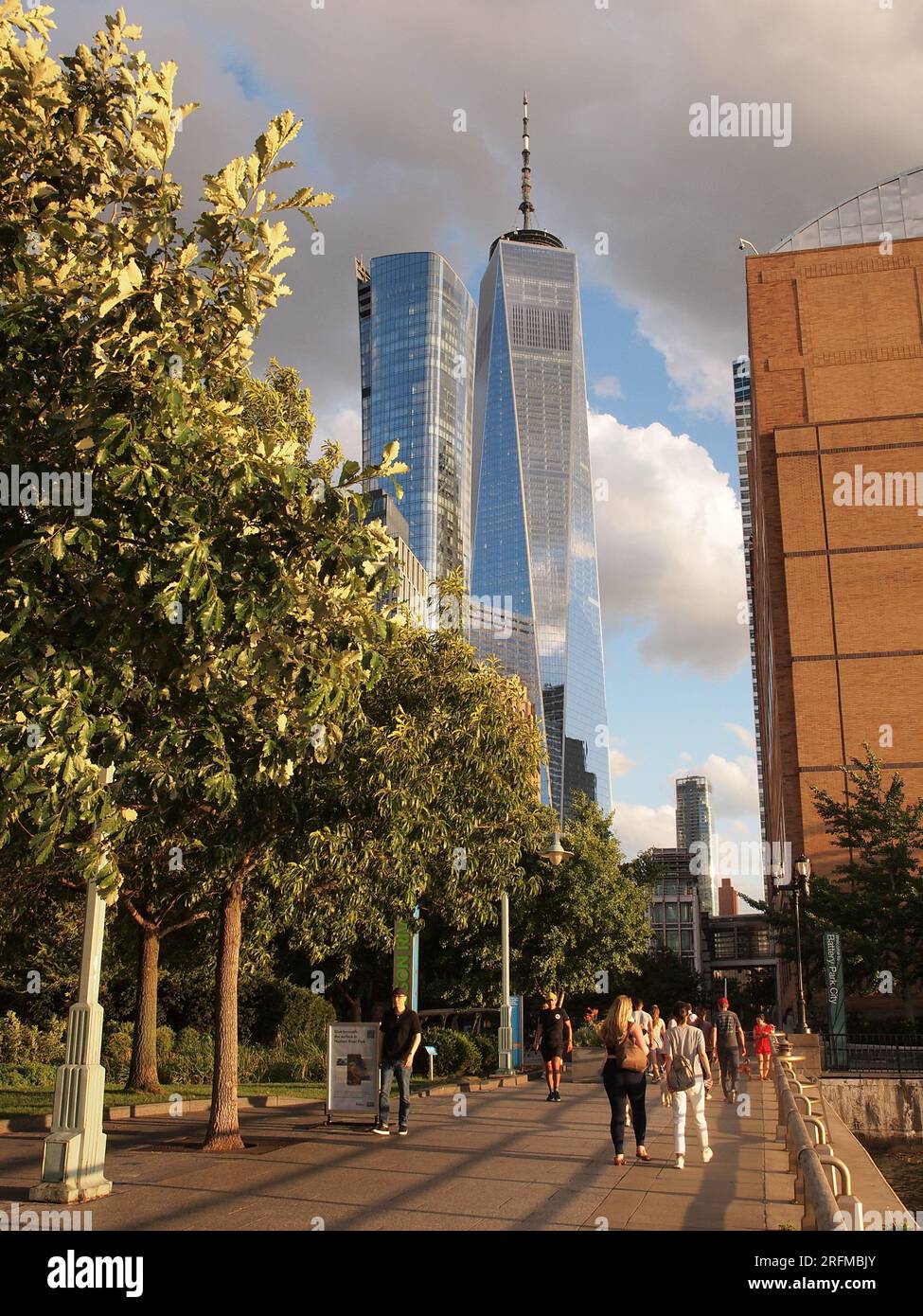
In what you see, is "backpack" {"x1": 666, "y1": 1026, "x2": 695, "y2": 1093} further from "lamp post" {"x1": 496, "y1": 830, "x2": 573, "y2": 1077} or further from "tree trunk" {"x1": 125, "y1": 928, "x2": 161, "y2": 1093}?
"lamp post" {"x1": 496, "y1": 830, "x2": 573, "y2": 1077}

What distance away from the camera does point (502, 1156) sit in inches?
476

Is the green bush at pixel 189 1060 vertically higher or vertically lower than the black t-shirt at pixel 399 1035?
lower

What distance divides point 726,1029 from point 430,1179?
10.6m

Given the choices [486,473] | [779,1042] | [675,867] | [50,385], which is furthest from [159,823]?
[486,473]

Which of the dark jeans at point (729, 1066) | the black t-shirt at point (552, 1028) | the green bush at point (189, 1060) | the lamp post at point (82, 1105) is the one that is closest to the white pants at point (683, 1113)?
the lamp post at point (82, 1105)

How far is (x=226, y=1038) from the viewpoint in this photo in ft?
43.0

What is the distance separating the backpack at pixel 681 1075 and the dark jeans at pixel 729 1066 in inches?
318

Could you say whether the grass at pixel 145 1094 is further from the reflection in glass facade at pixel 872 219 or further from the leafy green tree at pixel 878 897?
the reflection in glass facade at pixel 872 219

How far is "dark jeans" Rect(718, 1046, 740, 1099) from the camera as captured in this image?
770 inches

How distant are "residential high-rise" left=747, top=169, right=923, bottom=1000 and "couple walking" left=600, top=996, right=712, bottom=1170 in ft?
130

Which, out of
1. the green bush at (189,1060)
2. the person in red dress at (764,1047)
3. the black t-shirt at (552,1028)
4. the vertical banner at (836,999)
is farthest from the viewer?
the vertical banner at (836,999)

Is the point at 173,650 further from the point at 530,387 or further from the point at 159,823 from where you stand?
the point at 530,387

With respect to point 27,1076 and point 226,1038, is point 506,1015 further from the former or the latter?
point 226,1038

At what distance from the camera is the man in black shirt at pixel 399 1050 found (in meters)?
13.9
